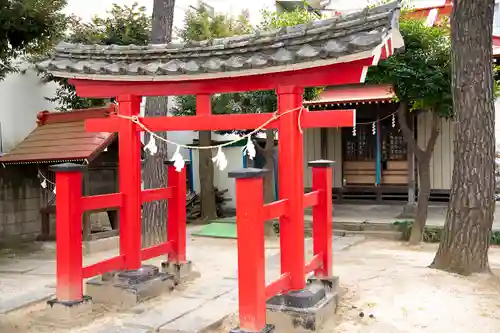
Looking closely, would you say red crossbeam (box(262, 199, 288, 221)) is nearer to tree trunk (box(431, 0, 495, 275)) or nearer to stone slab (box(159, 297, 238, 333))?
stone slab (box(159, 297, 238, 333))

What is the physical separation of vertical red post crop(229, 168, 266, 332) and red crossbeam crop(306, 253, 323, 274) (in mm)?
1353

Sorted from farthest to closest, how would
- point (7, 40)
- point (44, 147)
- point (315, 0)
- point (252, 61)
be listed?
point (315, 0)
point (44, 147)
point (7, 40)
point (252, 61)

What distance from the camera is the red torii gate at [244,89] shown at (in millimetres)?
5488

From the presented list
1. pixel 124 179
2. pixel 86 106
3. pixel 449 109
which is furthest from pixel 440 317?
pixel 86 106

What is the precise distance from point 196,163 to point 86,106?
252 inches

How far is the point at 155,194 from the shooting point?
7.80 meters

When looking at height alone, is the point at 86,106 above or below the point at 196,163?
above

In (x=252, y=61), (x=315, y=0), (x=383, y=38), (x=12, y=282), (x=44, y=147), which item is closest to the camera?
(x=383, y=38)

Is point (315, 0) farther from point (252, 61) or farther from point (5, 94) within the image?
point (252, 61)

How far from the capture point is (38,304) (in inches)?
287

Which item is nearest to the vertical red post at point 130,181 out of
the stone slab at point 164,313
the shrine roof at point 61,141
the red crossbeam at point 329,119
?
the stone slab at point 164,313

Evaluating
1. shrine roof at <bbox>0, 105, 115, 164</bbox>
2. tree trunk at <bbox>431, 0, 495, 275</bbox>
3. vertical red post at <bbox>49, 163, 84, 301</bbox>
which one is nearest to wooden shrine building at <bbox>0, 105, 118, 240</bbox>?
shrine roof at <bbox>0, 105, 115, 164</bbox>

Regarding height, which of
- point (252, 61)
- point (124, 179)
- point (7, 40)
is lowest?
point (124, 179)

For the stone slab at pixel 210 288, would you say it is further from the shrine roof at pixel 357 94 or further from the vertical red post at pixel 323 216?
the shrine roof at pixel 357 94
